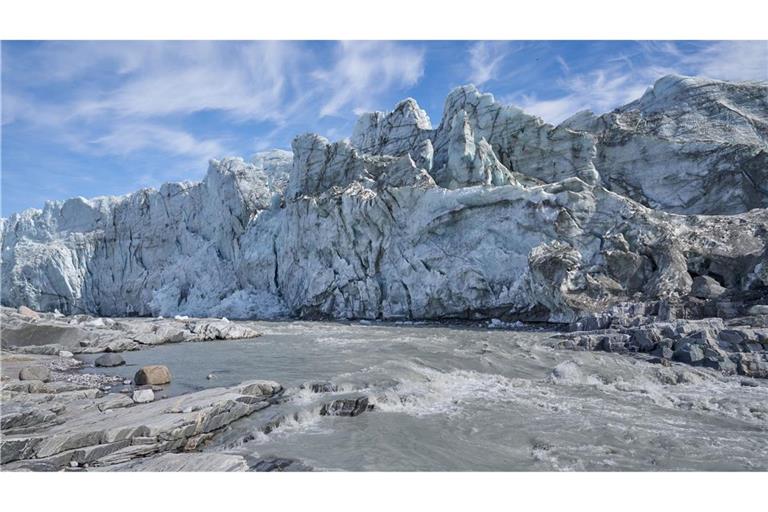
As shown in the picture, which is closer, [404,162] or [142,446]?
[142,446]

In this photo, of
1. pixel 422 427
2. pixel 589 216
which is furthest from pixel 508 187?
pixel 422 427

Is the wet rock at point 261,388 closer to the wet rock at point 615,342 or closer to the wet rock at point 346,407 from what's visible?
the wet rock at point 346,407

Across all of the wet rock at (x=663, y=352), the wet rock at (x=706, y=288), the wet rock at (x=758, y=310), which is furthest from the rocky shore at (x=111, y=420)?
the wet rock at (x=706, y=288)

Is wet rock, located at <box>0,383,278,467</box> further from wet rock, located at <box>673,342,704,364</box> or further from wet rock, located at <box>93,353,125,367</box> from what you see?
wet rock, located at <box>673,342,704,364</box>

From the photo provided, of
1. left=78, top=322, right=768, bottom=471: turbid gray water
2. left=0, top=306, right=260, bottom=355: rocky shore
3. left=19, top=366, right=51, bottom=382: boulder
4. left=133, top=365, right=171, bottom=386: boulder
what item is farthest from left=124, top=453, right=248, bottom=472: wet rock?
left=0, top=306, right=260, bottom=355: rocky shore

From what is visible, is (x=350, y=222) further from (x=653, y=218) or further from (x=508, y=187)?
(x=653, y=218)
